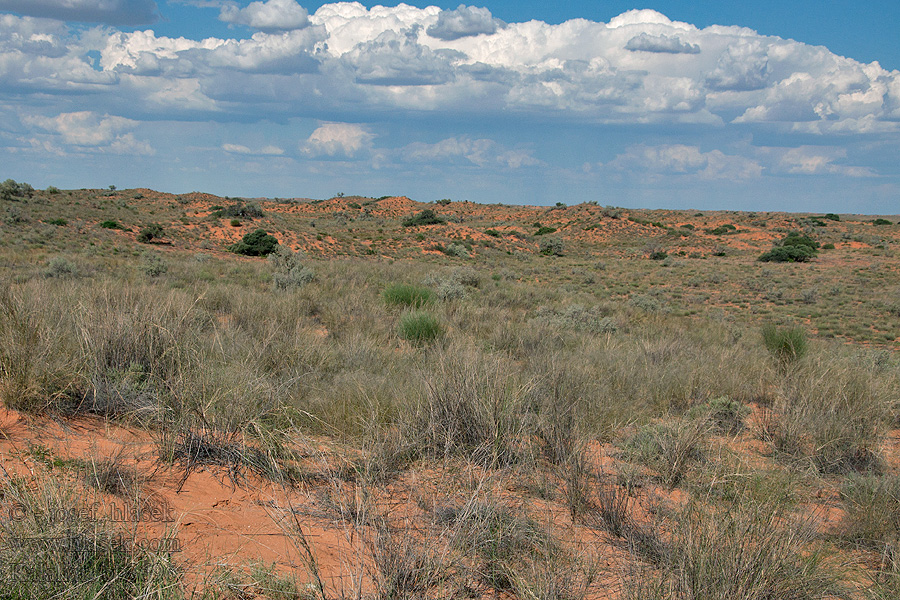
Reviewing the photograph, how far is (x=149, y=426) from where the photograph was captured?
4.32 m

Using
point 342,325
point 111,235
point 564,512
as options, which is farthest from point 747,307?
point 111,235

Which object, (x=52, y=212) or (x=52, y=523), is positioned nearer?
(x=52, y=523)

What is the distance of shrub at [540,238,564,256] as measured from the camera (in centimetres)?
3938

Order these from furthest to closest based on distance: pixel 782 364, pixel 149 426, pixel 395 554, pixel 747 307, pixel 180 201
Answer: pixel 180 201 → pixel 747 307 → pixel 782 364 → pixel 149 426 → pixel 395 554

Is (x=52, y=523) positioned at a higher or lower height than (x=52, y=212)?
lower

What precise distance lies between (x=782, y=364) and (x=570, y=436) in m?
5.93

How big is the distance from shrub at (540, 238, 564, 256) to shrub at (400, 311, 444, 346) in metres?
30.8

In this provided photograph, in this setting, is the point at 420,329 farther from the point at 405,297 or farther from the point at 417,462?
the point at 417,462

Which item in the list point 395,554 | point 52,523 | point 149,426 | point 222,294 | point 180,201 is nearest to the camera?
point 52,523

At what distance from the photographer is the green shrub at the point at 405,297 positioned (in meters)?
11.5

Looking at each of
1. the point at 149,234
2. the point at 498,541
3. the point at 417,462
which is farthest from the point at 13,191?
the point at 498,541

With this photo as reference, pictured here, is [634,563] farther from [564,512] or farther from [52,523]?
[52,523]

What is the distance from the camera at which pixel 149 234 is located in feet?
92.8

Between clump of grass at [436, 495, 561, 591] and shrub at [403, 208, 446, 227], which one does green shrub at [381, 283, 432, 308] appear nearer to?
clump of grass at [436, 495, 561, 591]
